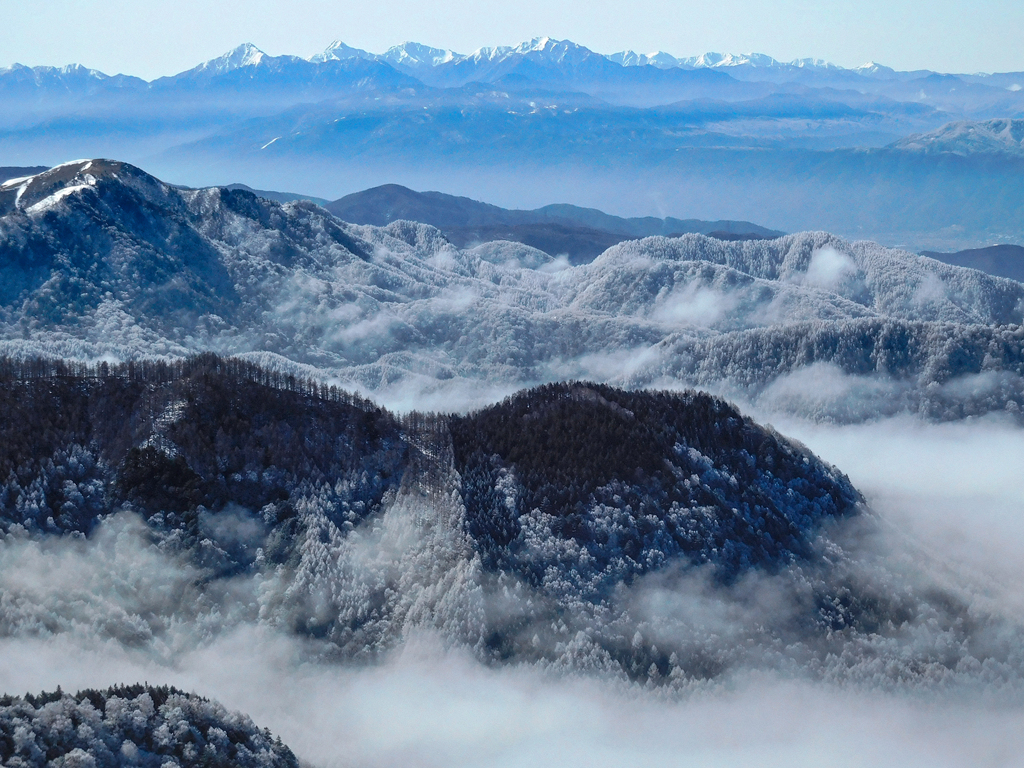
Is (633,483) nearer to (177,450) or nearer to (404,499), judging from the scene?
(404,499)

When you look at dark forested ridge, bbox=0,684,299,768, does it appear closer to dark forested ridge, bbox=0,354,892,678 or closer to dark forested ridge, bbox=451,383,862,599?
dark forested ridge, bbox=0,354,892,678

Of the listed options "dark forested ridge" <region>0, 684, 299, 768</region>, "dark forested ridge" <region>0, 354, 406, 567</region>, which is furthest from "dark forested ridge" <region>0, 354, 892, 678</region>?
"dark forested ridge" <region>0, 684, 299, 768</region>

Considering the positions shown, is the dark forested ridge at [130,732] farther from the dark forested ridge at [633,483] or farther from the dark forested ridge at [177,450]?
the dark forested ridge at [633,483]

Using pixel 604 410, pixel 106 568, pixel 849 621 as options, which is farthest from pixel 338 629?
pixel 849 621

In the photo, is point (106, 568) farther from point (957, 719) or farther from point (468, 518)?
point (957, 719)

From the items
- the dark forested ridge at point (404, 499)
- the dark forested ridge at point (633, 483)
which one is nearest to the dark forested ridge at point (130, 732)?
the dark forested ridge at point (404, 499)

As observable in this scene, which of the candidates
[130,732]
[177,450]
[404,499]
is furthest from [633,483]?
[130,732]
